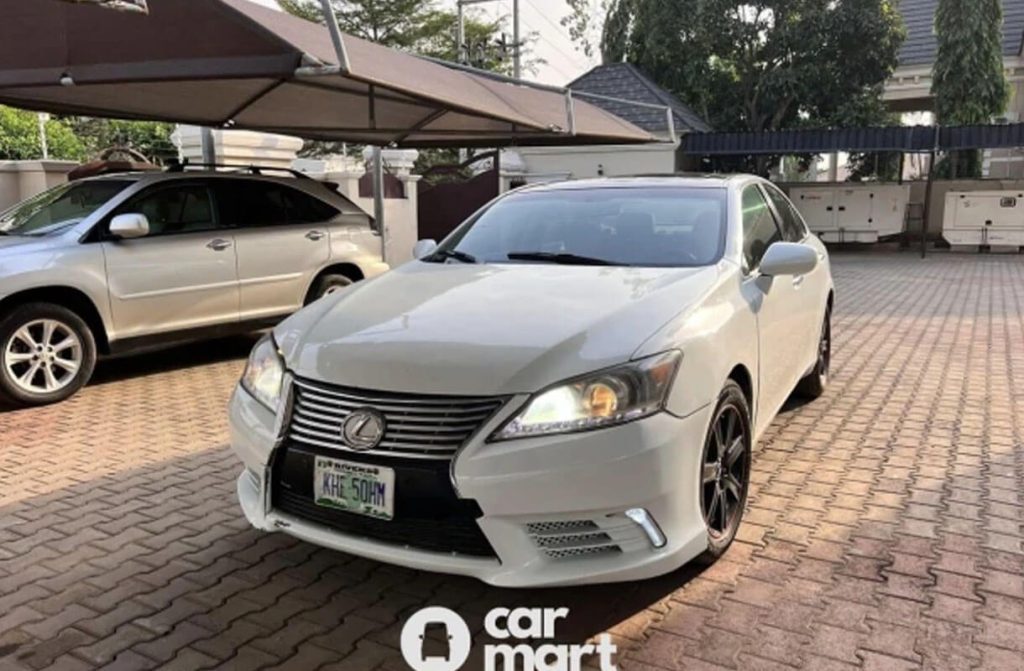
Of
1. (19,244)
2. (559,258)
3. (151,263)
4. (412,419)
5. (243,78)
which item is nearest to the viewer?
(412,419)

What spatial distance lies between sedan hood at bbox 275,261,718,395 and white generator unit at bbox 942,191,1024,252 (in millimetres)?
18727

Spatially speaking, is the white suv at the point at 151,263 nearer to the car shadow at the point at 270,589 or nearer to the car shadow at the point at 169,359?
the car shadow at the point at 169,359

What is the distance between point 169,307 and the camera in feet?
20.8

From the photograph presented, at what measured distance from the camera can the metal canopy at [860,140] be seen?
55.3ft

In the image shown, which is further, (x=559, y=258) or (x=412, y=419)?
(x=559, y=258)

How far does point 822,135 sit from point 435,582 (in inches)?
689

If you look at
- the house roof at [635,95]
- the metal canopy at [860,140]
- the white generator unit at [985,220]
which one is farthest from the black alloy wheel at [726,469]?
the white generator unit at [985,220]

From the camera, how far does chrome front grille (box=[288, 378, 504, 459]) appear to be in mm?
2555

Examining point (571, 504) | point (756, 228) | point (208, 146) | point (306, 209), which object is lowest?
point (571, 504)

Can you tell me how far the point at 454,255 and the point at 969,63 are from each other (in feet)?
68.1

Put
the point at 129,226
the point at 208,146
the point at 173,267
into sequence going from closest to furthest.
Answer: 1. the point at 129,226
2. the point at 173,267
3. the point at 208,146

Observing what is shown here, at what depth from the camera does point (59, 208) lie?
6293mm

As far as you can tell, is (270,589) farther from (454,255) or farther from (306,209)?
(306,209)

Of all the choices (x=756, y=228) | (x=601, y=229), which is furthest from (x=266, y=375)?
(x=756, y=228)
